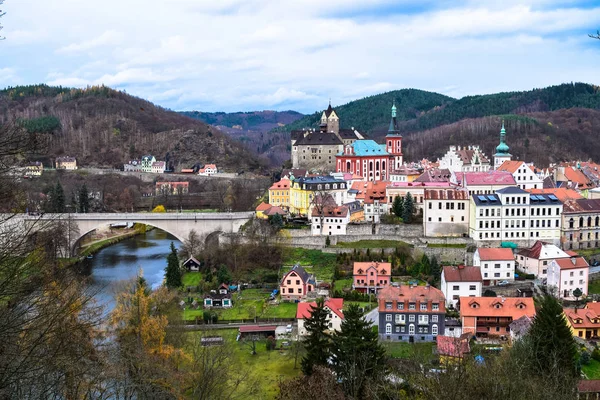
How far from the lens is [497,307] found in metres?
29.5

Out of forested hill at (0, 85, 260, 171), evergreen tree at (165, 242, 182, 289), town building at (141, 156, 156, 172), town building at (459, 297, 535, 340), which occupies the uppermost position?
forested hill at (0, 85, 260, 171)

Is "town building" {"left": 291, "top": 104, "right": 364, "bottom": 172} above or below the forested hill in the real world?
below

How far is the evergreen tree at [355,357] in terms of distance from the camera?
2130 cm

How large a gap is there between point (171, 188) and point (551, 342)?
203 feet

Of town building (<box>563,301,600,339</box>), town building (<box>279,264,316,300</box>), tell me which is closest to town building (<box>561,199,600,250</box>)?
town building (<box>563,301,600,339</box>)

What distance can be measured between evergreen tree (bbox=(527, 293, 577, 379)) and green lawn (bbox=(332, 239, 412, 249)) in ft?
54.9

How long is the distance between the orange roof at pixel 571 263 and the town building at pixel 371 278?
8.96m

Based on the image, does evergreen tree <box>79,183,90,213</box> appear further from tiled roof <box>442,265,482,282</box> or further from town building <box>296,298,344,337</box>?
tiled roof <box>442,265,482,282</box>

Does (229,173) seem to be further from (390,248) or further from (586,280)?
(586,280)

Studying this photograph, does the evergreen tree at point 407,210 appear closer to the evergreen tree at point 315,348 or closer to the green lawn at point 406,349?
the green lawn at point 406,349

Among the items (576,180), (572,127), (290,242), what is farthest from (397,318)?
(572,127)

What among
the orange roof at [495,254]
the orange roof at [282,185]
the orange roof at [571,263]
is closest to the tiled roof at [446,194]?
the orange roof at [495,254]

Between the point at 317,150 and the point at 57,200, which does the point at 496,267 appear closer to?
the point at 317,150

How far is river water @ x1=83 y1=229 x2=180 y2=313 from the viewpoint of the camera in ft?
A: 122
